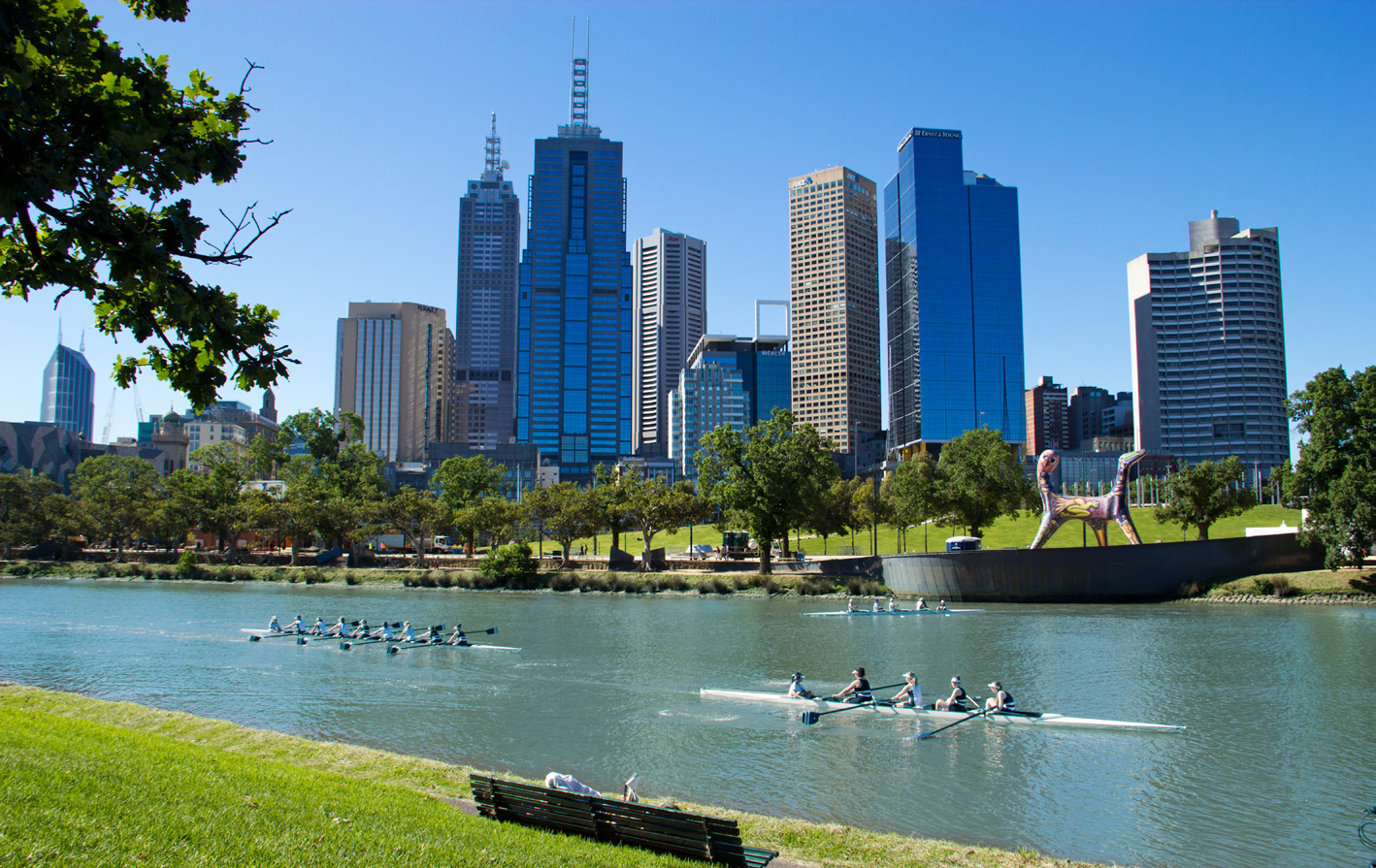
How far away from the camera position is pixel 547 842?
11.5 meters

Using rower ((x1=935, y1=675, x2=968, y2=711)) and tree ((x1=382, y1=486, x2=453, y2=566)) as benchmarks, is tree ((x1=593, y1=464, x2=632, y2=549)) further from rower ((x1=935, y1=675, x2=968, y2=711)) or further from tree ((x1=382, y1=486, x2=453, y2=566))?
rower ((x1=935, y1=675, x2=968, y2=711))

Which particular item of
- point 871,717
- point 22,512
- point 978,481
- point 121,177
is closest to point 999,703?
point 871,717

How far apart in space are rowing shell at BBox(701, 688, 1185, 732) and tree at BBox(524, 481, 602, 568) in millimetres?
61476

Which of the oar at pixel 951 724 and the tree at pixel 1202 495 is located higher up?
the tree at pixel 1202 495

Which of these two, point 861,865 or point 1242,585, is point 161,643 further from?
point 1242,585

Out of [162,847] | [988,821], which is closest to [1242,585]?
[988,821]

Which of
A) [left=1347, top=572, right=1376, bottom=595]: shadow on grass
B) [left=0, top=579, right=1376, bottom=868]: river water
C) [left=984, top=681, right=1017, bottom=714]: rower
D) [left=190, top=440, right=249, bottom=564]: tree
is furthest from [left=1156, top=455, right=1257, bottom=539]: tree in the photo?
[left=190, top=440, right=249, bottom=564]: tree

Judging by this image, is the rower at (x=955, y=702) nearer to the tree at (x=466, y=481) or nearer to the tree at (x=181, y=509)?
the tree at (x=466, y=481)

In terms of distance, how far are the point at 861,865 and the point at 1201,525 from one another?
7705cm

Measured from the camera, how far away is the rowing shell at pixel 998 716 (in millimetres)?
24766

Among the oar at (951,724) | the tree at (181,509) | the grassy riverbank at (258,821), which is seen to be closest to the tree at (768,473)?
the oar at (951,724)

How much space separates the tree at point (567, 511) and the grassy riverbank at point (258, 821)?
71.2 metres

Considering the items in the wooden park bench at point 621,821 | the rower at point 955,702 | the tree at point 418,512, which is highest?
the tree at point 418,512

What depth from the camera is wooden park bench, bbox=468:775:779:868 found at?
1126 centimetres
